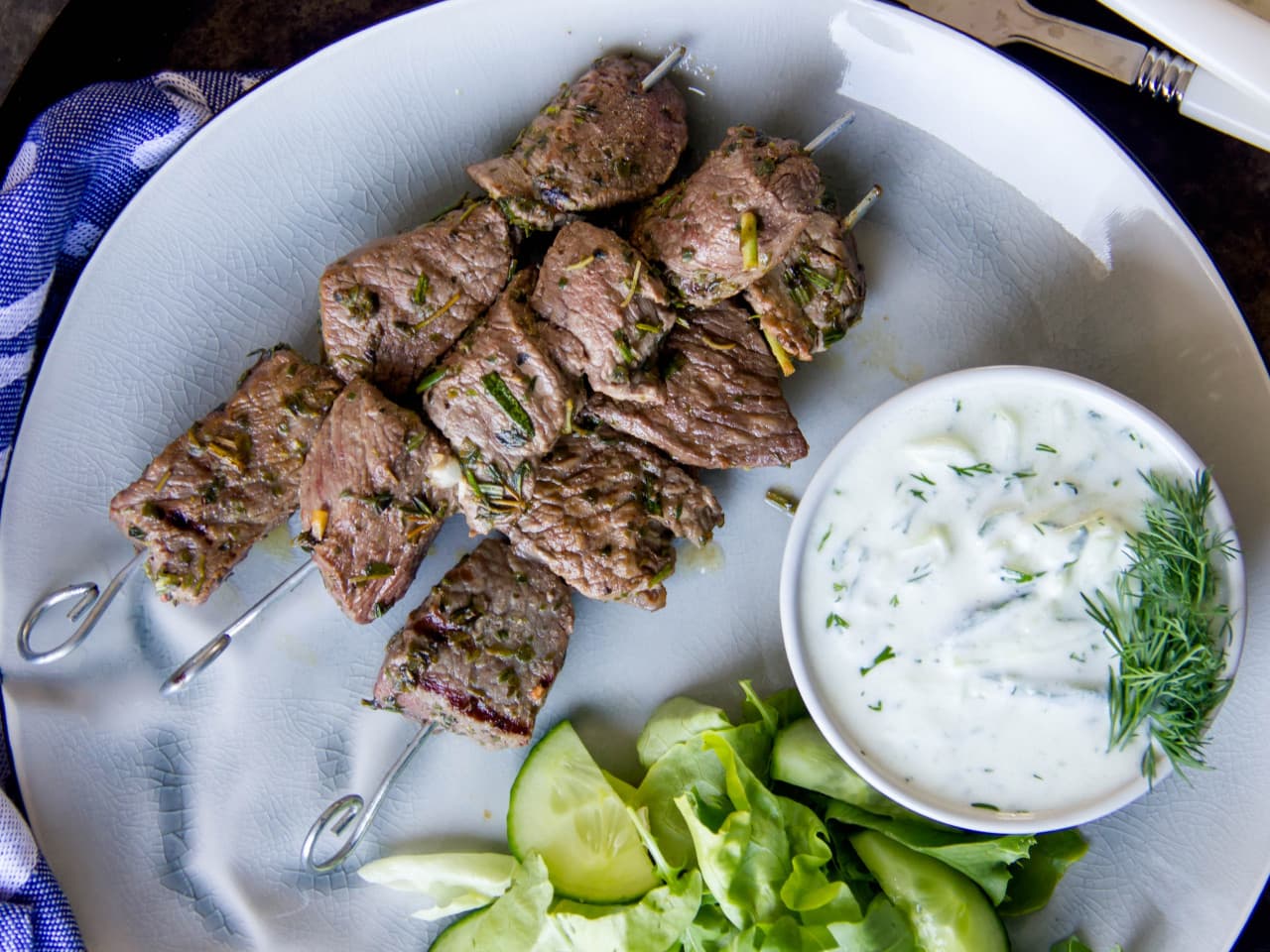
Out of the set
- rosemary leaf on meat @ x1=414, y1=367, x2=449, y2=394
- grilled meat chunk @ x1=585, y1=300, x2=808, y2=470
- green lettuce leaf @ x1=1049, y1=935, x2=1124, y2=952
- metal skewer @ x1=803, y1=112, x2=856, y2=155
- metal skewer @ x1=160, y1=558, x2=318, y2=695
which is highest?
metal skewer @ x1=803, y1=112, x2=856, y2=155

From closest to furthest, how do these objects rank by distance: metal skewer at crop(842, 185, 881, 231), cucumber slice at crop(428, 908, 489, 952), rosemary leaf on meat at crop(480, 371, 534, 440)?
rosemary leaf on meat at crop(480, 371, 534, 440), metal skewer at crop(842, 185, 881, 231), cucumber slice at crop(428, 908, 489, 952)

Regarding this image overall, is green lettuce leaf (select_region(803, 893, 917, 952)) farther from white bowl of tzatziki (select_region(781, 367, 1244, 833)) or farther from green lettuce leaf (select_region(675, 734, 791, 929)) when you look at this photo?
white bowl of tzatziki (select_region(781, 367, 1244, 833))

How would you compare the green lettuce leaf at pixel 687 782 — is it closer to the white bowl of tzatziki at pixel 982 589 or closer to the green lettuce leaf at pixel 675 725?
the green lettuce leaf at pixel 675 725

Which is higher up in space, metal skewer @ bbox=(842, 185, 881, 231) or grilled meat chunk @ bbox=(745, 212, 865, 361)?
metal skewer @ bbox=(842, 185, 881, 231)

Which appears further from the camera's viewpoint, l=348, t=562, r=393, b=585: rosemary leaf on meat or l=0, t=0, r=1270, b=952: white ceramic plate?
l=0, t=0, r=1270, b=952: white ceramic plate

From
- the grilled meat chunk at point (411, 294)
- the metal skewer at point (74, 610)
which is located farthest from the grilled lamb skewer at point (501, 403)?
the metal skewer at point (74, 610)

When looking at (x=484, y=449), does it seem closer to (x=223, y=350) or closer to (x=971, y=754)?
(x=223, y=350)

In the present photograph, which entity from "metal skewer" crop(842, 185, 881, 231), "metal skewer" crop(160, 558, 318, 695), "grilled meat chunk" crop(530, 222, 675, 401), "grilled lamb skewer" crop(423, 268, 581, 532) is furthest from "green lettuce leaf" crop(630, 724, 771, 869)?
"metal skewer" crop(842, 185, 881, 231)

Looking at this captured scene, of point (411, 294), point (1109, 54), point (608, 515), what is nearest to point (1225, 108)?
point (1109, 54)
